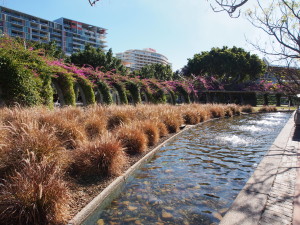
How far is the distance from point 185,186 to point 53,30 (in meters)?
78.8

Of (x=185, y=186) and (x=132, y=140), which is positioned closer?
(x=185, y=186)

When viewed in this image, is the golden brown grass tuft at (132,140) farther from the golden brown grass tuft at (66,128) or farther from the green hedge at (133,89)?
the green hedge at (133,89)

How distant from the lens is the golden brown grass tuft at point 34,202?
232 cm

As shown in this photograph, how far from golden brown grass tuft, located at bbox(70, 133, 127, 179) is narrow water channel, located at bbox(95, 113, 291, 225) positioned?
457 millimetres

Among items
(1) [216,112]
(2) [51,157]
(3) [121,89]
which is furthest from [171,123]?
(3) [121,89]

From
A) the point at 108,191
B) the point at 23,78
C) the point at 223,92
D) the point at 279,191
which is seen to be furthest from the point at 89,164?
the point at 223,92

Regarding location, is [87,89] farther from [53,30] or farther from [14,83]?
[53,30]

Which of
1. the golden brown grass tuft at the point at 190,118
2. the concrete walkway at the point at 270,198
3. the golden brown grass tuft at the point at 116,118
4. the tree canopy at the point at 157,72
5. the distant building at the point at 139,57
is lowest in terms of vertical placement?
the concrete walkway at the point at 270,198

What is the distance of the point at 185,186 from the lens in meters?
3.83

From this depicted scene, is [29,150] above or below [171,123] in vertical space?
above

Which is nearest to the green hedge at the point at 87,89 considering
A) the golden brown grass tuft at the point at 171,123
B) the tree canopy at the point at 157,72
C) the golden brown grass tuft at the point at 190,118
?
the golden brown grass tuft at the point at 190,118

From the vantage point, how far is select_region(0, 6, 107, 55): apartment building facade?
60781mm

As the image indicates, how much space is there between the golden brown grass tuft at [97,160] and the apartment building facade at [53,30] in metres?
61.7

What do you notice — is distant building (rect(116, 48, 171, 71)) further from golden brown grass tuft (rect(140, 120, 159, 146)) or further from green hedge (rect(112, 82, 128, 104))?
golden brown grass tuft (rect(140, 120, 159, 146))
